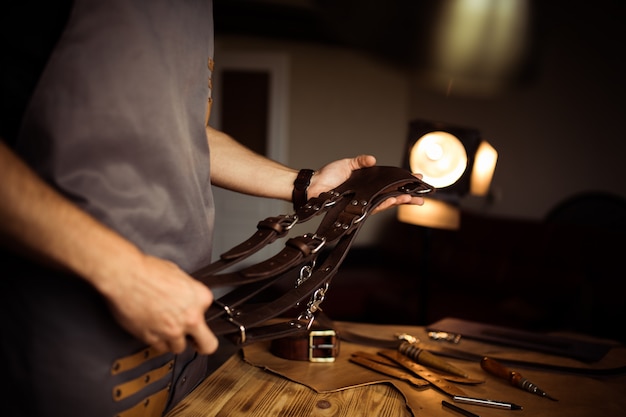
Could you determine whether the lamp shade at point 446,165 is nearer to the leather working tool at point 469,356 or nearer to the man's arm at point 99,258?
the leather working tool at point 469,356

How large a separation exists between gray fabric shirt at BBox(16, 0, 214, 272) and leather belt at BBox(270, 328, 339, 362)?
16.9 inches

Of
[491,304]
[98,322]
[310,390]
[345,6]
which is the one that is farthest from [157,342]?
[345,6]

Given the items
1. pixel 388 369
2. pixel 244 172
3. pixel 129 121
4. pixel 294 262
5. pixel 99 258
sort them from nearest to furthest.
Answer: pixel 99 258, pixel 129 121, pixel 294 262, pixel 388 369, pixel 244 172

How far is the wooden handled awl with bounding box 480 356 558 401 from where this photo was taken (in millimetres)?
1198

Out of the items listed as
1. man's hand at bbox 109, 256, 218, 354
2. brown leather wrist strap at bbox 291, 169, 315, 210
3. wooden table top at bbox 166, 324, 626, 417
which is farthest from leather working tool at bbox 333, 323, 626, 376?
man's hand at bbox 109, 256, 218, 354

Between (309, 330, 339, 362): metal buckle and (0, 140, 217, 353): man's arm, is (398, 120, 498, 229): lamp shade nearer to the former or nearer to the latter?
(309, 330, 339, 362): metal buckle

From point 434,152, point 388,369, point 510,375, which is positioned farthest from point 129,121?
point 434,152

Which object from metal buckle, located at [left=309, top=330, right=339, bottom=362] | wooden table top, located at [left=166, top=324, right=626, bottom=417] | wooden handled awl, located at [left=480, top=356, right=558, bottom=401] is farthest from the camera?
metal buckle, located at [left=309, top=330, right=339, bottom=362]

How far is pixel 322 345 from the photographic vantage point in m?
1.34

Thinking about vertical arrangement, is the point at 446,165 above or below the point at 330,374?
above

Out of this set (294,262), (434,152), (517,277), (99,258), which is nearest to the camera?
(99,258)

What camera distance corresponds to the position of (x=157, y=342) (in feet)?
2.55

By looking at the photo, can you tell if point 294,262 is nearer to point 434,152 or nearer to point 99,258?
point 99,258

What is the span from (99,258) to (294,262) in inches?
13.8
